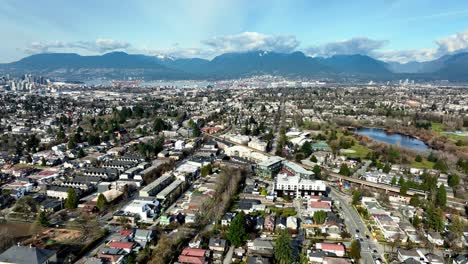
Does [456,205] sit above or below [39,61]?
below

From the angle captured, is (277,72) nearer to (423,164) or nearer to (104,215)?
(423,164)

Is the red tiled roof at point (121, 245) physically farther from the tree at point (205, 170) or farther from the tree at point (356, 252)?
the tree at point (205, 170)

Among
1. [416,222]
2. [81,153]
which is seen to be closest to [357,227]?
[416,222]

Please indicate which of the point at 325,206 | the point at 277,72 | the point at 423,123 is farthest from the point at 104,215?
the point at 277,72

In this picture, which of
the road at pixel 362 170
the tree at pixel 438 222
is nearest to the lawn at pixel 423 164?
the road at pixel 362 170

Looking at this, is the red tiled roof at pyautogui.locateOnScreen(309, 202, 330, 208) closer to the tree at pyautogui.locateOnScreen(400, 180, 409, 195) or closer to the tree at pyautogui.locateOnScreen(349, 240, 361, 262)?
the tree at pyautogui.locateOnScreen(349, 240, 361, 262)

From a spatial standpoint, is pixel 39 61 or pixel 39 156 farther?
pixel 39 61

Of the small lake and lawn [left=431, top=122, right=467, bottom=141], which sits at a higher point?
lawn [left=431, top=122, right=467, bottom=141]

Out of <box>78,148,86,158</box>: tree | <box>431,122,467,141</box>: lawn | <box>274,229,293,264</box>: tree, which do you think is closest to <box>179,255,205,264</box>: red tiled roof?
<box>274,229,293,264</box>: tree
